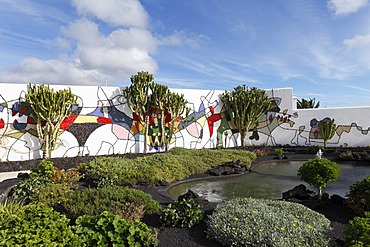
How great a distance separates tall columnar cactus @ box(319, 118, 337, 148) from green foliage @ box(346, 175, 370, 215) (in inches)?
461

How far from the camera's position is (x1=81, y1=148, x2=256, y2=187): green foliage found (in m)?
8.23

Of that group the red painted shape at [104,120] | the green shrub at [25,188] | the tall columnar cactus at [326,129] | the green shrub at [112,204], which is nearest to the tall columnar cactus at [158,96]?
the red painted shape at [104,120]

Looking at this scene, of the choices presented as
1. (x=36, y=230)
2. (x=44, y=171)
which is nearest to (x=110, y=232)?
(x=36, y=230)

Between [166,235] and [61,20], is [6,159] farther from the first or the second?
[166,235]

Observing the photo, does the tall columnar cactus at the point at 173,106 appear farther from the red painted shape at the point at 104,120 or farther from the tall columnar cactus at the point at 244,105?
the tall columnar cactus at the point at 244,105

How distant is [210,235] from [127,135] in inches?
404

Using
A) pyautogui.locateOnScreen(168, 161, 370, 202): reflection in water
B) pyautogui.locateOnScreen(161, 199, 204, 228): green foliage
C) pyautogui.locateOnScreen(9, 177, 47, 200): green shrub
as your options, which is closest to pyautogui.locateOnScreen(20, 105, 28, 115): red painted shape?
pyautogui.locateOnScreen(9, 177, 47, 200): green shrub

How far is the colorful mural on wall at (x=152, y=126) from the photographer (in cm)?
1140

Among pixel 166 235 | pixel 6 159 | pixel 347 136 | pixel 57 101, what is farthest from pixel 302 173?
pixel 347 136

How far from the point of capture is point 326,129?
53.6ft

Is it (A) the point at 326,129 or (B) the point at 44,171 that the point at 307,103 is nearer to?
(A) the point at 326,129

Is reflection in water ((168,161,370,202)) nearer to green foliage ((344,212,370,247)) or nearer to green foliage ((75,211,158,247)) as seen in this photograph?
green foliage ((75,211,158,247))

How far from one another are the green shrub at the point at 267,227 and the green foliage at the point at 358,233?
361 millimetres

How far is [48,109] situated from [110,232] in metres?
8.42
